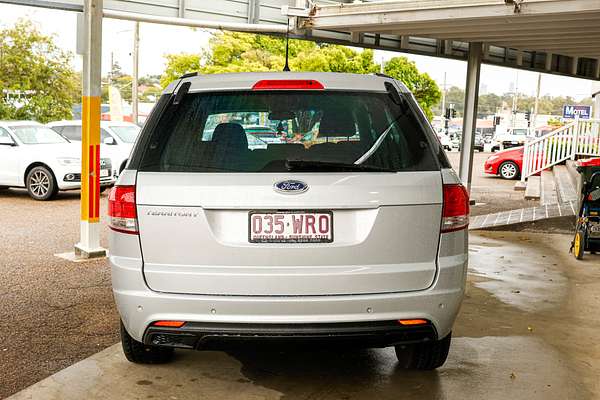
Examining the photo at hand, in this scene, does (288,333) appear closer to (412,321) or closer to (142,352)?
(412,321)

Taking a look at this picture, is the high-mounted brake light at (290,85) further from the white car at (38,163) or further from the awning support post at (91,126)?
the white car at (38,163)

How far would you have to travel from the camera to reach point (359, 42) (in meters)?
15.3

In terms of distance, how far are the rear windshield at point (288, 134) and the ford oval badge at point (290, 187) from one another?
0.10 metres

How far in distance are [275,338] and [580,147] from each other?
18.3 metres

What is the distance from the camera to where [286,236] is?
3.74 metres

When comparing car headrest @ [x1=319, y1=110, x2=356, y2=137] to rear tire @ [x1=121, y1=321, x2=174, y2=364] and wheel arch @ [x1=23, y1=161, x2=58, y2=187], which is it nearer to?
rear tire @ [x1=121, y1=321, x2=174, y2=364]

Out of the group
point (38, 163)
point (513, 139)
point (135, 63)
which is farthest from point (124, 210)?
point (513, 139)

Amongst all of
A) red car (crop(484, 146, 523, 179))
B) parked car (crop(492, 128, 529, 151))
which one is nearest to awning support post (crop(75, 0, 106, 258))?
red car (crop(484, 146, 523, 179))

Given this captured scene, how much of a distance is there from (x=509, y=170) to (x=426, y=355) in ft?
74.4

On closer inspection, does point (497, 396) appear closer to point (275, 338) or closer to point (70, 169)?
point (275, 338)

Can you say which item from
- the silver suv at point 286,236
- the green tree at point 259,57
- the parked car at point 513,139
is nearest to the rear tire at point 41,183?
the silver suv at point 286,236

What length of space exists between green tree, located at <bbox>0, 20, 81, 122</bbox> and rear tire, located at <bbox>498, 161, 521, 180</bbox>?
18816mm

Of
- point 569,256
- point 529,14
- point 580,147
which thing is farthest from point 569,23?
point 580,147

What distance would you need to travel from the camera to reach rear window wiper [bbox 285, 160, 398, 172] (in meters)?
3.84
